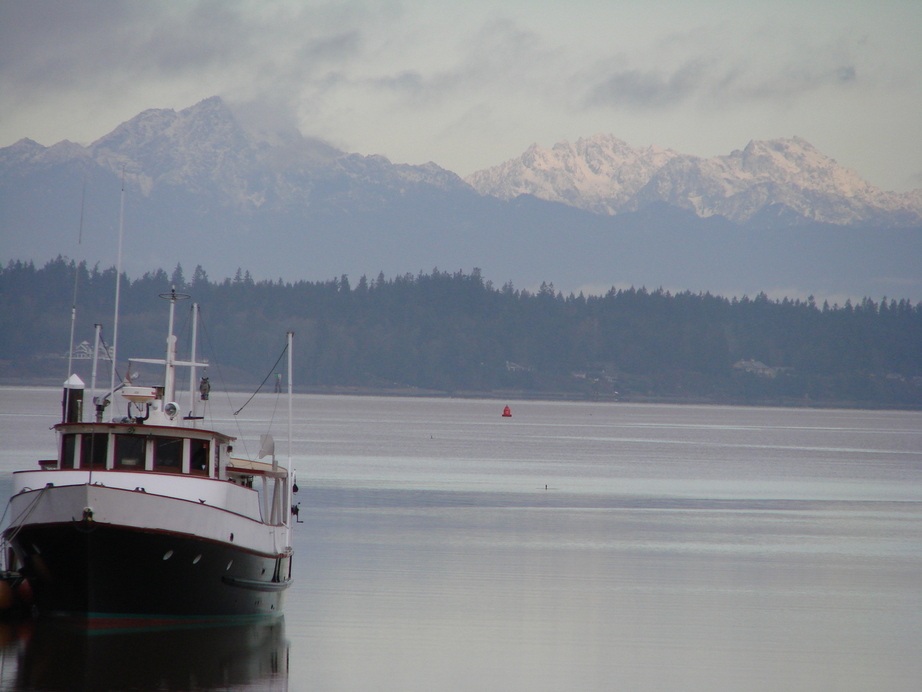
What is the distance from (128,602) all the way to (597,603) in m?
12.0

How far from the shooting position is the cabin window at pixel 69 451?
26.6 metres

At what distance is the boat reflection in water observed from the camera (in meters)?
22.7

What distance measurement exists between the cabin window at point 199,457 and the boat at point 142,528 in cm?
2

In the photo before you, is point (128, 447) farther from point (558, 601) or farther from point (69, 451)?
point (558, 601)

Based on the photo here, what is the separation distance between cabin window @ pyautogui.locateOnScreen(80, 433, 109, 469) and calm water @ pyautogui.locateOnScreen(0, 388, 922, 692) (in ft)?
11.2

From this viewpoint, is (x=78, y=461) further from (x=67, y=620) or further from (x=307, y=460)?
(x=307, y=460)

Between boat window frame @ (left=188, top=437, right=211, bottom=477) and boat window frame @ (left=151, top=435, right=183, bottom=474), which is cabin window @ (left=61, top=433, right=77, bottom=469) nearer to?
boat window frame @ (left=151, top=435, right=183, bottom=474)

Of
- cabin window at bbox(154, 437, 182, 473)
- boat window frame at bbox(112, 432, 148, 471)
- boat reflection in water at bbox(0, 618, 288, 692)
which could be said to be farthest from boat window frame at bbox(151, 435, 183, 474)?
boat reflection in water at bbox(0, 618, 288, 692)

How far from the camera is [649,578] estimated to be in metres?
36.6

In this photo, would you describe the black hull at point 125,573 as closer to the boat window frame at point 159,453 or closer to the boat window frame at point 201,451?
the boat window frame at point 201,451

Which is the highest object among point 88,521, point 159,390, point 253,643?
point 159,390

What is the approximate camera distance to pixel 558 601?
106ft

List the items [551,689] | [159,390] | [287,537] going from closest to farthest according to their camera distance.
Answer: [551,689]
[159,390]
[287,537]

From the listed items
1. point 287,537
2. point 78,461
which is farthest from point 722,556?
point 78,461
